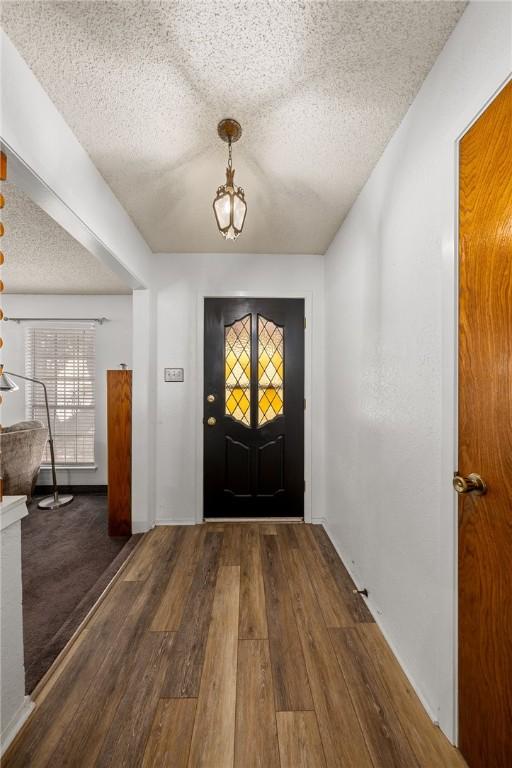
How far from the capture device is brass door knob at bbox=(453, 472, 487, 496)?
3.48 ft

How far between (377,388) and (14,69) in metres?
2.03

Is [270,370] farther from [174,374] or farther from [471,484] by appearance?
[471,484]

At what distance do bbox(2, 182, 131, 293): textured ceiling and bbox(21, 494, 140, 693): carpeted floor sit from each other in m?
2.46

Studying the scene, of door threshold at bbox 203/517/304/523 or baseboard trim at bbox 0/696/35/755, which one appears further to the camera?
door threshold at bbox 203/517/304/523

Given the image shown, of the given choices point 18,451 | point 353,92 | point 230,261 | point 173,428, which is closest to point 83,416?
point 18,451

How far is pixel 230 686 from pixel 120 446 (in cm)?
201

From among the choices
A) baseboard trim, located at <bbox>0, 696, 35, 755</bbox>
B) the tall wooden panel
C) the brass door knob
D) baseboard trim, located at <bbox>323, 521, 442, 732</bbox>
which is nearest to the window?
the tall wooden panel

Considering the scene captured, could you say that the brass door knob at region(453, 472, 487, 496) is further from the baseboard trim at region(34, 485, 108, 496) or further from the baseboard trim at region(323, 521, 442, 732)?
the baseboard trim at region(34, 485, 108, 496)

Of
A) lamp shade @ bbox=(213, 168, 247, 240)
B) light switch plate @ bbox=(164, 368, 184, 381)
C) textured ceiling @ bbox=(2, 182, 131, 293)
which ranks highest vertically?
textured ceiling @ bbox=(2, 182, 131, 293)

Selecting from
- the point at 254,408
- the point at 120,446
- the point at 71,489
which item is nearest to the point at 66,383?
the point at 71,489

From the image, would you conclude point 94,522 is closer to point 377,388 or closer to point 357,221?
point 377,388

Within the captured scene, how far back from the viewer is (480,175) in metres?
1.07

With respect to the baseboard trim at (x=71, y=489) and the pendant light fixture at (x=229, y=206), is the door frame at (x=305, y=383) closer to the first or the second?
the pendant light fixture at (x=229, y=206)

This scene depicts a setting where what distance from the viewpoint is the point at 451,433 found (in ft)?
3.98
